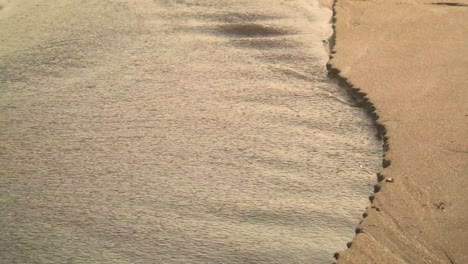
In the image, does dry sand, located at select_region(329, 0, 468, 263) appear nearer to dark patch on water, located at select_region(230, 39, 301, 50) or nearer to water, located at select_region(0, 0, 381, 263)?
water, located at select_region(0, 0, 381, 263)

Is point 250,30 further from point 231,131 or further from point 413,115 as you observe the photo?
point 413,115

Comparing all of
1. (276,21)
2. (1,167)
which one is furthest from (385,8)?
(1,167)

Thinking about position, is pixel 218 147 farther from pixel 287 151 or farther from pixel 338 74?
pixel 338 74

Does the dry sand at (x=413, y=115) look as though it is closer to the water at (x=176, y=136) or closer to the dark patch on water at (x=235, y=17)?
the water at (x=176, y=136)

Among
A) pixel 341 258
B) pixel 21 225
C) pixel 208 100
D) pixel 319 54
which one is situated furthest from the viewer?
pixel 319 54

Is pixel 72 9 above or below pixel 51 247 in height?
above

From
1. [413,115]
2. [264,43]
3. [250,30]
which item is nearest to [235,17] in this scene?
[250,30]

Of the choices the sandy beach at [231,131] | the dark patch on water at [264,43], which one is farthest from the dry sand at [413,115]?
the dark patch on water at [264,43]
